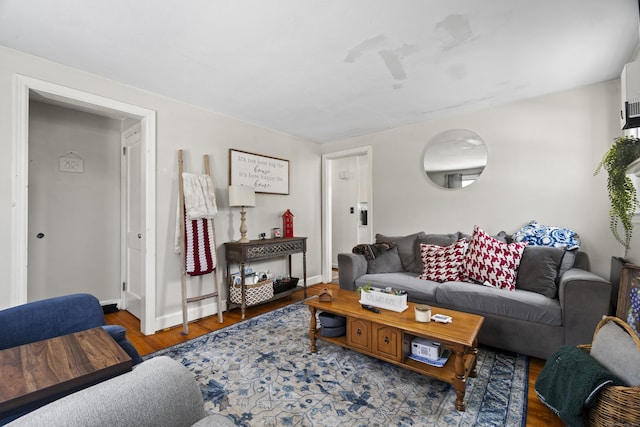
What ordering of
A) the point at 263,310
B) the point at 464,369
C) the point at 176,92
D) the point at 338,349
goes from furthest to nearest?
the point at 263,310, the point at 176,92, the point at 338,349, the point at 464,369

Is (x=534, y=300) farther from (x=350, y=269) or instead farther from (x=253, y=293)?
(x=253, y=293)

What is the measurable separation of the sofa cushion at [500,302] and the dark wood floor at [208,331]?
0.36 m

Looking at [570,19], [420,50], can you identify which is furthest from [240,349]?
[570,19]

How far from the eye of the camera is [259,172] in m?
3.62

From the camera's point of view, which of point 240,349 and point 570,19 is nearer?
point 570,19

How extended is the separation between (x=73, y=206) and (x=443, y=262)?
401 centimetres

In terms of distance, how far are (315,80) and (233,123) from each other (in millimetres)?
1371

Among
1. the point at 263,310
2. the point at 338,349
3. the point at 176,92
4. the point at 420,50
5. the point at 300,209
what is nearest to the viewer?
the point at 420,50

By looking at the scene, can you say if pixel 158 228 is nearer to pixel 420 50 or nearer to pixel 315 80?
pixel 315 80

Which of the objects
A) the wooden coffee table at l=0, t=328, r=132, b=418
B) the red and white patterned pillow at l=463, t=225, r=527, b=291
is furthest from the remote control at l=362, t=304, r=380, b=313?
the wooden coffee table at l=0, t=328, r=132, b=418

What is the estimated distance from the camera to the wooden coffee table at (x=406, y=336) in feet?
5.24

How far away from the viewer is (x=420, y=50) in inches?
78.7

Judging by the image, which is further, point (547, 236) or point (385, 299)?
point (547, 236)

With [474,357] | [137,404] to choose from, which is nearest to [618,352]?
[474,357]
